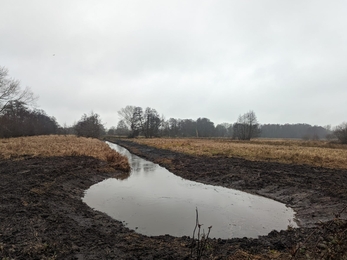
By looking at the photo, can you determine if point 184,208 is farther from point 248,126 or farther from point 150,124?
point 150,124

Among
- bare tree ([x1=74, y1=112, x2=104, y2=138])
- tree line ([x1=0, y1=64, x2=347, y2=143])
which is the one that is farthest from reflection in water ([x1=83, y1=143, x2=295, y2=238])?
bare tree ([x1=74, y1=112, x2=104, y2=138])

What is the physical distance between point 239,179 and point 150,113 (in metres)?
67.4

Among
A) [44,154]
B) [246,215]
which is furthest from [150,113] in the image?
[246,215]

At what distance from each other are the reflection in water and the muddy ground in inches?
24.1

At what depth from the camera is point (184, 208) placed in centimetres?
880

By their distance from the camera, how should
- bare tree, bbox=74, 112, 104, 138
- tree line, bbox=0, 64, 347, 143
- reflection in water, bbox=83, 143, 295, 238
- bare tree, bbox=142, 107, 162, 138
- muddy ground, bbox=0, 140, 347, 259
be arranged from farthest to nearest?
1. bare tree, bbox=142, 107, 162, 138
2. bare tree, bbox=74, 112, 104, 138
3. tree line, bbox=0, 64, 347, 143
4. reflection in water, bbox=83, 143, 295, 238
5. muddy ground, bbox=0, 140, 347, 259

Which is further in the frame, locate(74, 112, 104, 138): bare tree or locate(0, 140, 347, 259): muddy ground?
locate(74, 112, 104, 138): bare tree

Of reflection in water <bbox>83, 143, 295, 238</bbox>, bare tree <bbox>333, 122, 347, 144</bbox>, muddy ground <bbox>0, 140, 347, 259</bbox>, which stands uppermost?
bare tree <bbox>333, 122, 347, 144</bbox>

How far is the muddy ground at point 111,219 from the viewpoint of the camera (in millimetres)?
4723

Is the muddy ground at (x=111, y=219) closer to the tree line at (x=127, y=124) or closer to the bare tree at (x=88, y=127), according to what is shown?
the tree line at (x=127, y=124)

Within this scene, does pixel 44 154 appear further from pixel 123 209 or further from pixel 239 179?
pixel 239 179

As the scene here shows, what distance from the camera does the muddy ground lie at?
4723 mm

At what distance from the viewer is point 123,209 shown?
28.1 feet

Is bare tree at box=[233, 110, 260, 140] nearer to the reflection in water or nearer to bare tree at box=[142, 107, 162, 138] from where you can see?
bare tree at box=[142, 107, 162, 138]
